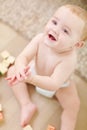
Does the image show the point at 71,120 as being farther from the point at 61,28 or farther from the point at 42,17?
the point at 42,17

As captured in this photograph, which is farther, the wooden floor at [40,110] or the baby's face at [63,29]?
the wooden floor at [40,110]

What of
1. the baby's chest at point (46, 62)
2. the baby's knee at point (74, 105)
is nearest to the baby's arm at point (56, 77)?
the baby's chest at point (46, 62)

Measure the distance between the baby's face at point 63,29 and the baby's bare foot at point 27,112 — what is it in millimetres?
283

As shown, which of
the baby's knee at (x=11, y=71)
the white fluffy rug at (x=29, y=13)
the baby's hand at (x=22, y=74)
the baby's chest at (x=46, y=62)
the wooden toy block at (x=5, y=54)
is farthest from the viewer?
the white fluffy rug at (x=29, y=13)

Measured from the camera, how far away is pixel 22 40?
1329 millimetres

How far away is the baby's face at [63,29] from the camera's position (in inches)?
35.3

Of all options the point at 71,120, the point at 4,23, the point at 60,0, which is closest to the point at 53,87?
the point at 71,120

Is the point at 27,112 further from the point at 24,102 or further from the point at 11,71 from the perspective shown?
the point at 11,71

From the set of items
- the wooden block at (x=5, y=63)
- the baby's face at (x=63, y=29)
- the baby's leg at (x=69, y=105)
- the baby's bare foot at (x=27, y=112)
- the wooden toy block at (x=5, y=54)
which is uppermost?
A: the baby's face at (x=63, y=29)

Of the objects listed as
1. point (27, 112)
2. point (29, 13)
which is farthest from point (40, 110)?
point (29, 13)

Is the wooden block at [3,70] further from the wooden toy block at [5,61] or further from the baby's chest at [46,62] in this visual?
the baby's chest at [46,62]

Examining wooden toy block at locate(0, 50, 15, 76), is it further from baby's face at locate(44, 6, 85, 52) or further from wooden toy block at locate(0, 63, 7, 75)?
baby's face at locate(44, 6, 85, 52)

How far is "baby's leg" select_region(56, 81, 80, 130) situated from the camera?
1075 millimetres

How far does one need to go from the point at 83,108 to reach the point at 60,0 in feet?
1.95
